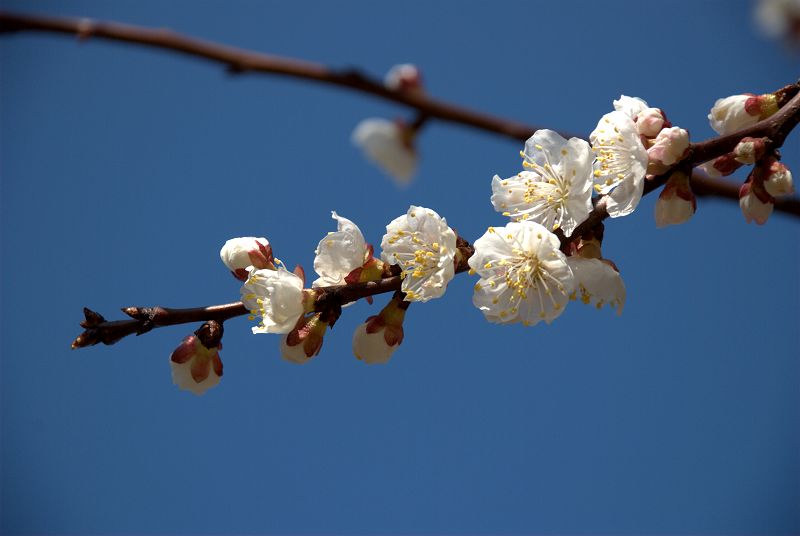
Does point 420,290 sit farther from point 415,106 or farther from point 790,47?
point 790,47

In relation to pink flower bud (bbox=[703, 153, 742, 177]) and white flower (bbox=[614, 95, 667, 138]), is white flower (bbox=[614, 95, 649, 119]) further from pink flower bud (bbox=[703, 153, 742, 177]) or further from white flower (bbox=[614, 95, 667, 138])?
pink flower bud (bbox=[703, 153, 742, 177])

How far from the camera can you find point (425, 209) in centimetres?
141

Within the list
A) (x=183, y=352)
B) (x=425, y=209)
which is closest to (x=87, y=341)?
(x=183, y=352)

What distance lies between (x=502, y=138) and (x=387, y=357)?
2.25 ft

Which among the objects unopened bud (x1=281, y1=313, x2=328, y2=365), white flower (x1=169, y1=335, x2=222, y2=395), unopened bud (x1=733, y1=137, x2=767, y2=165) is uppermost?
unopened bud (x1=733, y1=137, x2=767, y2=165)

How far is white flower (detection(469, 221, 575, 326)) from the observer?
1350mm

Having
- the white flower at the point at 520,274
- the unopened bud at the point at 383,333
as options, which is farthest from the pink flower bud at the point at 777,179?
the unopened bud at the point at 383,333

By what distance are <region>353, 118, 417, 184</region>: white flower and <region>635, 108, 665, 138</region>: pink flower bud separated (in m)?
0.48

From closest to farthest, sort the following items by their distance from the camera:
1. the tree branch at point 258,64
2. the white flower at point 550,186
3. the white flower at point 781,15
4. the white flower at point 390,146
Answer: the tree branch at point 258,64, the white flower at point 390,146, the white flower at point 550,186, the white flower at point 781,15

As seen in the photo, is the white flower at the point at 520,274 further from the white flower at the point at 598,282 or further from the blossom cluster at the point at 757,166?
the blossom cluster at the point at 757,166

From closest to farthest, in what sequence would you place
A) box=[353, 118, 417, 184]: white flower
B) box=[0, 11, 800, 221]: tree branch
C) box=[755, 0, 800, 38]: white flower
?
box=[0, 11, 800, 221]: tree branch
box=[353, 118, 417, 184]: white flower
box=[755, 0, 800, 38]: white flower

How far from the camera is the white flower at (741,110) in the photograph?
4.87ft

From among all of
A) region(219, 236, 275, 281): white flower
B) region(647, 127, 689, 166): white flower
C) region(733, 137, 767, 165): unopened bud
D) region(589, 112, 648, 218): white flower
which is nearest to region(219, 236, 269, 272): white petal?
region(219, 236, 275, 281): white flower

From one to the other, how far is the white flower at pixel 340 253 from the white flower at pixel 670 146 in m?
0.59
